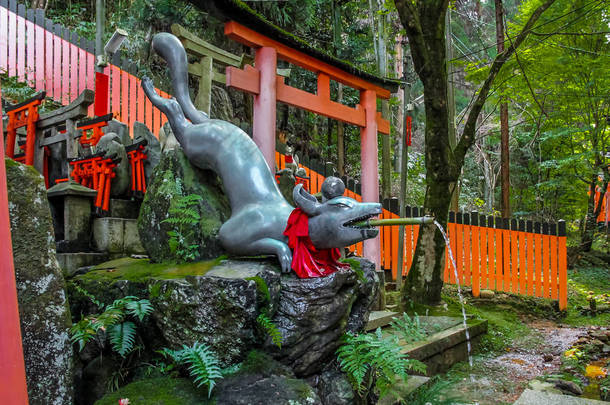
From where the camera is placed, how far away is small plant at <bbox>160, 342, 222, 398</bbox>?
9.69ft

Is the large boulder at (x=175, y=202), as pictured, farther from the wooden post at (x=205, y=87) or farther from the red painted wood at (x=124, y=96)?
the red painted wood at (x=124, y=96)

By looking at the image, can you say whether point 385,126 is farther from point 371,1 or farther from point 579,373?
point 371,1

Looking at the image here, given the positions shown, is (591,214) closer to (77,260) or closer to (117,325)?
(77,260)

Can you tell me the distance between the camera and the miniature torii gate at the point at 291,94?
6133mm

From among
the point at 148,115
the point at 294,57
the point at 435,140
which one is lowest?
the point at 435,140

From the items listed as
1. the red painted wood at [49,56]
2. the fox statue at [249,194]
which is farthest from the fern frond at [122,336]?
the red painted wood at [49,56]

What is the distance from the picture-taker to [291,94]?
22.6 feet

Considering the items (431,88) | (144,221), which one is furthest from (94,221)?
(431,88)

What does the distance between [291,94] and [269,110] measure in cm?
71

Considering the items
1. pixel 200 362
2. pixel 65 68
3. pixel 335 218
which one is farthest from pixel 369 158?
pixel 65 68

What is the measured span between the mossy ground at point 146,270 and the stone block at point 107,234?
0.67 metres

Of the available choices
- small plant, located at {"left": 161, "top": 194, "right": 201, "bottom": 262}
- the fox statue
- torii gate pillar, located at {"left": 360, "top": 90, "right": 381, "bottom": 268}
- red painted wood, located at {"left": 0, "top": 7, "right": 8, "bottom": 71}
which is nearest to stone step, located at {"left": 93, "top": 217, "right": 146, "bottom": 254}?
small plant, located at {"left": 161, "top": 194, "right": 201, "bottom": 262}

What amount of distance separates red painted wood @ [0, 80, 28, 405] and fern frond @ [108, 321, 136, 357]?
2.29 meters

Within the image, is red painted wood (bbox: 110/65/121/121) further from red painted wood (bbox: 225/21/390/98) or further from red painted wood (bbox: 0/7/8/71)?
red painted wood (bbox: 225/21/390/98)
